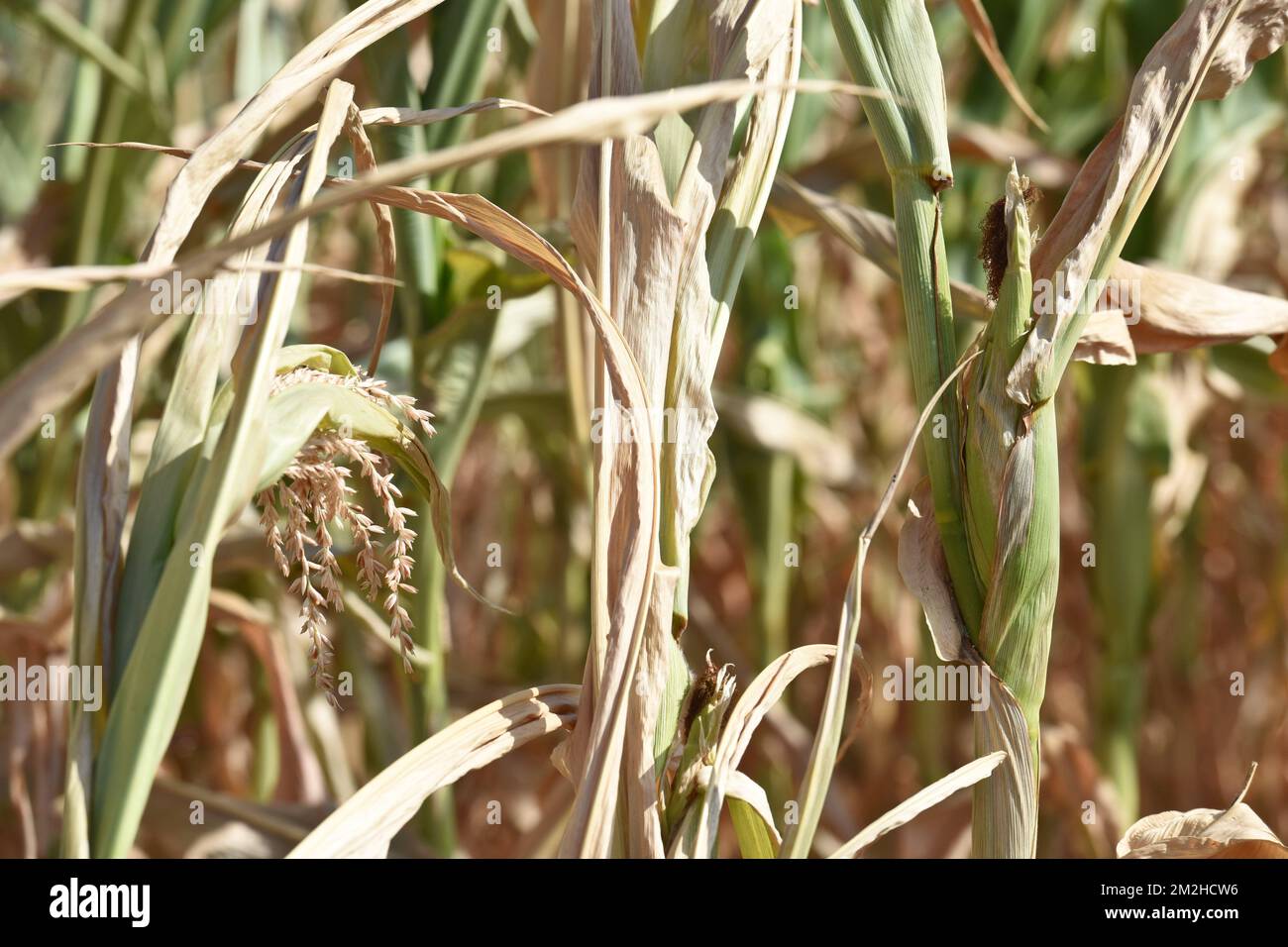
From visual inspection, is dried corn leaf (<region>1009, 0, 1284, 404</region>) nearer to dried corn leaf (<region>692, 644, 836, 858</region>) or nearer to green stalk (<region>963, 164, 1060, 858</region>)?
green stalk (<region>963, 164, 1060, 858</region>)

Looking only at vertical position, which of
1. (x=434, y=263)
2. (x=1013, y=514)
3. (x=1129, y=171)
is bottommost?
(x=1013, y=514)

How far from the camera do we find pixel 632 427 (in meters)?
0.42

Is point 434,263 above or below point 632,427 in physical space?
above

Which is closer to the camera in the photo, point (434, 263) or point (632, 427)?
point (632, 427)

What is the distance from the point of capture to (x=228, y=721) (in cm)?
152

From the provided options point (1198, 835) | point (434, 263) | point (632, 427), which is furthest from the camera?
point (434, 263)

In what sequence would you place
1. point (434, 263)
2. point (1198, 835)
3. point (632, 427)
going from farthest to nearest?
1. point (434, 263)
2. point (1198, 835)
3. point (632, 427)

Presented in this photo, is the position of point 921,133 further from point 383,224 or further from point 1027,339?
point 383,224

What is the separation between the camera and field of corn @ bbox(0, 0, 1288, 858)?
1.22 ft

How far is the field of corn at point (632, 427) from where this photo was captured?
373 mm

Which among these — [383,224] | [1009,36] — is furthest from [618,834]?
Answer: [1009,36]

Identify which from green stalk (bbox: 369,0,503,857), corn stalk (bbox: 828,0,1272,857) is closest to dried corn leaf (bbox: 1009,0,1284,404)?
corn stalk (bbox: 828,0,1272,857)

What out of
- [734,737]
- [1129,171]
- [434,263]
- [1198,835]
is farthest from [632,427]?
[434,263]

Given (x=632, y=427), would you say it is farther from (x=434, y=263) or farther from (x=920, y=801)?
(x=434, y=263)
